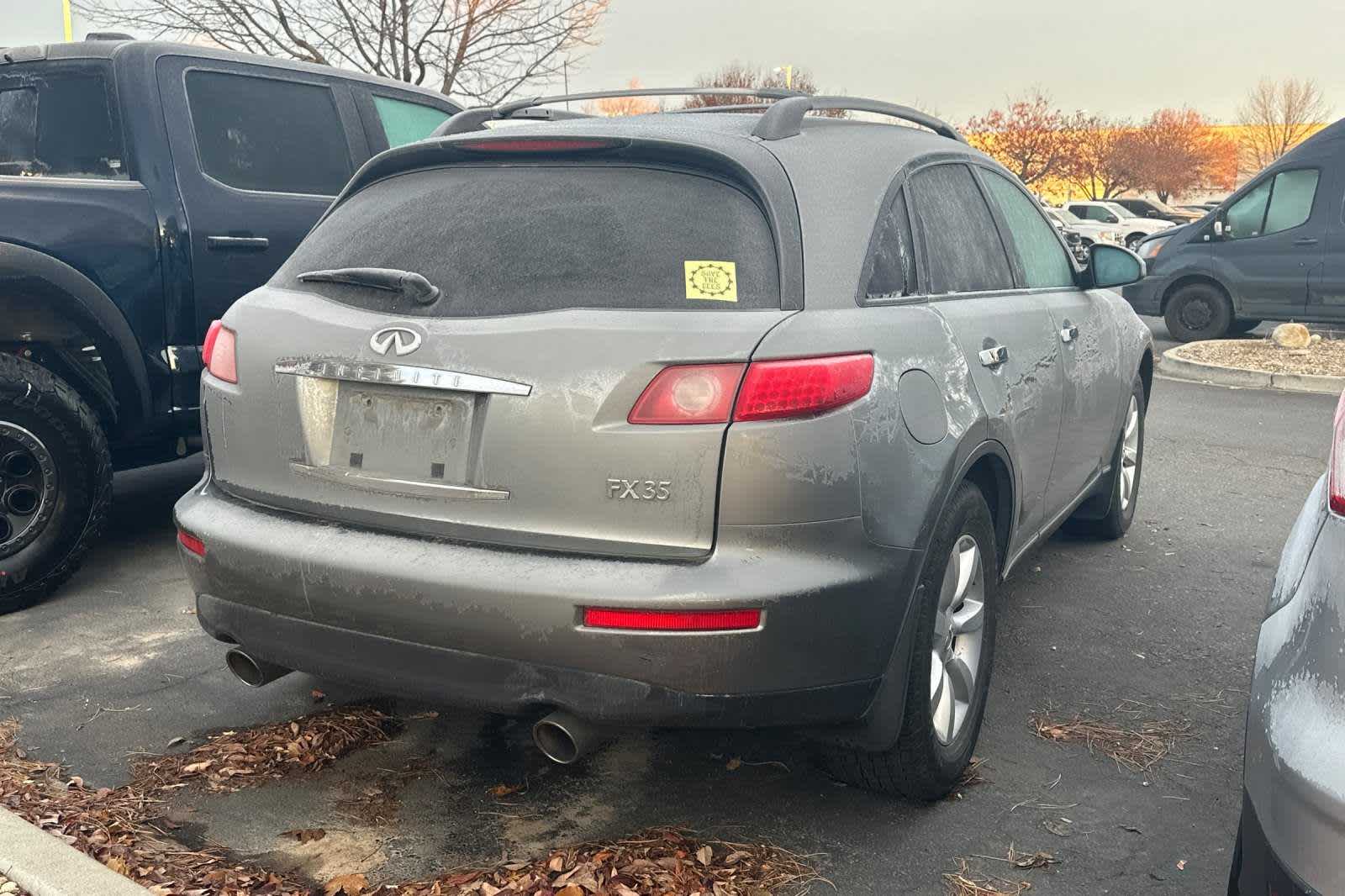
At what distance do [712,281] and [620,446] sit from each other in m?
0.45

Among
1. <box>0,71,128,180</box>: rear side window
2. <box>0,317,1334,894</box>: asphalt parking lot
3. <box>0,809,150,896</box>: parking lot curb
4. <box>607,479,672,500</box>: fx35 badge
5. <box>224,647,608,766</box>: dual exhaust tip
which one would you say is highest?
<box>0,71,128,180</box>: rear side window

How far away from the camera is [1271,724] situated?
199cm

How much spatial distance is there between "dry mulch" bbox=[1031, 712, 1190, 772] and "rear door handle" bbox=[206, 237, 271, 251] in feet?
11.6

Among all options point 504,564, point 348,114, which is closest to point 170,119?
point 348,114

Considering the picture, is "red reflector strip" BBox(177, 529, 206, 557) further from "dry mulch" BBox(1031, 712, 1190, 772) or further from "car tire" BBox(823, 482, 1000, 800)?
"dry mulch" BBox(1031, 712, 1190, 772)

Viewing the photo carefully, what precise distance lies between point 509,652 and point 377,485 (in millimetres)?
493

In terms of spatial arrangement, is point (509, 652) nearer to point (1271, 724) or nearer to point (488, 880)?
point (488, 880)

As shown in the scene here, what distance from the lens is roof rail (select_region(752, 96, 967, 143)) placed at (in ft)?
10.5

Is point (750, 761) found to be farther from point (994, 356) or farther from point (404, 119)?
point (404, 119)

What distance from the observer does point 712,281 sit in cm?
282

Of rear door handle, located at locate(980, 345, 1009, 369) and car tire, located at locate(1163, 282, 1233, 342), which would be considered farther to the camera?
car tire, located at locate(1163, 282, 1233, 342)

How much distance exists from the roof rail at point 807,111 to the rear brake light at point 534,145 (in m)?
0.41

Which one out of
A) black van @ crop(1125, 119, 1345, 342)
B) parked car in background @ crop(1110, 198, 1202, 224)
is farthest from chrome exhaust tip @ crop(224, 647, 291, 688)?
parked car in background @ crop(1110, 198, 1202, 224)

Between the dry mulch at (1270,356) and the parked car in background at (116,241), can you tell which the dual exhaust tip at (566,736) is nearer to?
the parked car in background at (116,241)
